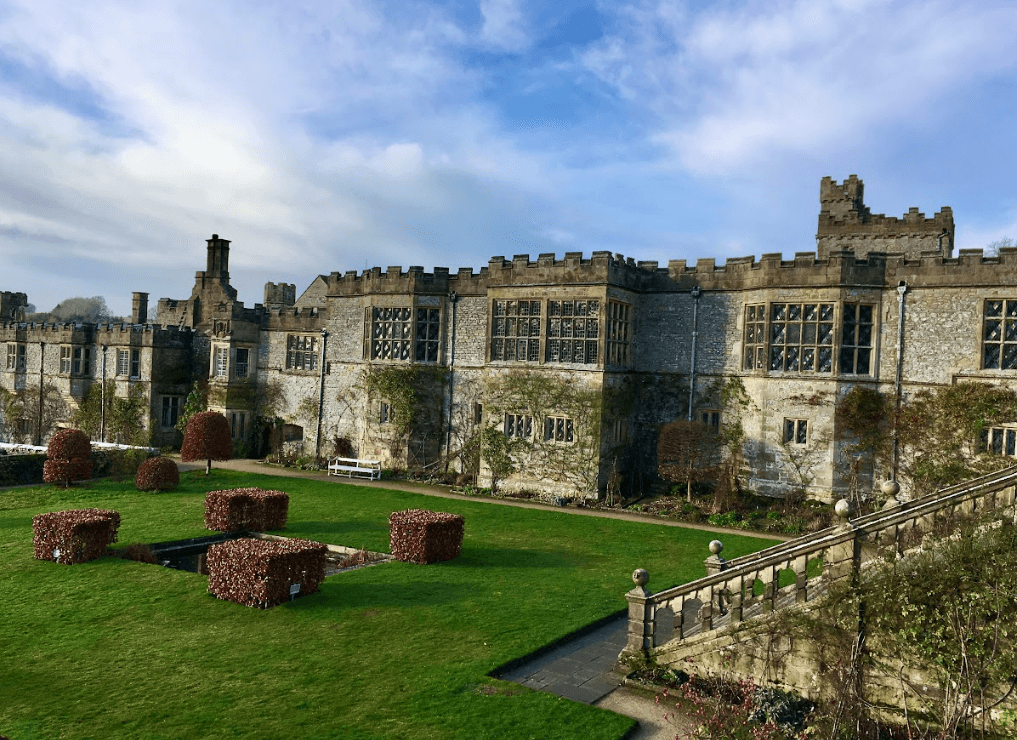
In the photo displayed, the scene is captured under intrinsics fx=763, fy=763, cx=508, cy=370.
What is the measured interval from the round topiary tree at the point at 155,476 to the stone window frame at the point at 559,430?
39.1ft

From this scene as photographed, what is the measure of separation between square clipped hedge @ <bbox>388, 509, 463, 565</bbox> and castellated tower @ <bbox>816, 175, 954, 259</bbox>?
19.1 meters

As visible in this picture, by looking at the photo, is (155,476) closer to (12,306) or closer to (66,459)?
(66,459)

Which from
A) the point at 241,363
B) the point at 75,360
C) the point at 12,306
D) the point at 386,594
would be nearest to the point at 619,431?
the point at 386,594

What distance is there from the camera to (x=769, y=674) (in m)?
9.72

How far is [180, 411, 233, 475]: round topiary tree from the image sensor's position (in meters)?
26.9

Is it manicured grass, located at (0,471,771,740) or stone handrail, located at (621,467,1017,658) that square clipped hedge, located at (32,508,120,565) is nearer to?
manicured grass, located at (0,471,771,740)

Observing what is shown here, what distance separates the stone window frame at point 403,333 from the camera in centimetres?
2861

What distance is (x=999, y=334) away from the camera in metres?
20.2

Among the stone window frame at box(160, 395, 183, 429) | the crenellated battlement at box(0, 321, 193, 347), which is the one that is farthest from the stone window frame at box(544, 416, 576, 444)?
the crenellated battlement at box(0, 321, 193, 347)

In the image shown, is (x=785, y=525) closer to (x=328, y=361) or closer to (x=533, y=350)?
(x=533, y=350)

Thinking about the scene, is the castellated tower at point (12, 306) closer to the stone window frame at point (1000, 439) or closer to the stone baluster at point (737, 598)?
the stone baluster at point (737, 598)

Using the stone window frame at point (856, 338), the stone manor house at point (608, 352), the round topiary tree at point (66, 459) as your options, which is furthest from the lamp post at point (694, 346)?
the round topiary tree at point (66, 459)

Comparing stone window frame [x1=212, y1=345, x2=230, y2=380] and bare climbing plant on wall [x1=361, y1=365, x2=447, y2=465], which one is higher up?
stone window frame [x1=212, y1=345, x2=230, y2=380]

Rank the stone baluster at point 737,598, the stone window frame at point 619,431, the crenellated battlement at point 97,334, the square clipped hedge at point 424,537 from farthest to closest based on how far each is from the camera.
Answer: the crenellated battlement at point 97,334 < the stone window frame at point 619,431 < the square clipped hedge at point 424,537 < the stone baluster at point 737,598
